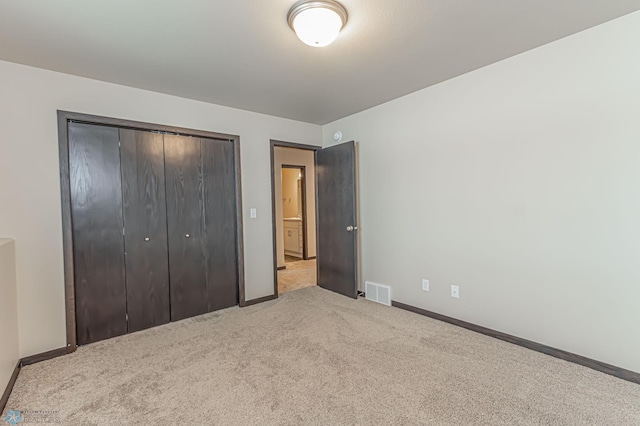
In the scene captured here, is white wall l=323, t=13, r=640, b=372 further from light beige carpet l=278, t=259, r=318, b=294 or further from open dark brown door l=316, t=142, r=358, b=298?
light beige carpet l=278, t=259, r=318, b=294

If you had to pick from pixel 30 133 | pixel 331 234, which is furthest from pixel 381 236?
pixel 30 133

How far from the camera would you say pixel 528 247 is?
95.3 inches

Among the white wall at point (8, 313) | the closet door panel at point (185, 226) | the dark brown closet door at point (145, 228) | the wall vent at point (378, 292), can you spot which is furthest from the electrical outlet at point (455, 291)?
the white wall at point (8, 313)

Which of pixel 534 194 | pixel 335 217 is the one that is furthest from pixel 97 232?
pixel 534 194

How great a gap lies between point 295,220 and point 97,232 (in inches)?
172

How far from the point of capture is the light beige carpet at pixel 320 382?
5.54 ft

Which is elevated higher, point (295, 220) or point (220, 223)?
point (220, 223)

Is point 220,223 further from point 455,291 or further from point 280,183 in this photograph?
point 455,291

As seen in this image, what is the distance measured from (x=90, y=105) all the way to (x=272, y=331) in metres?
2.62

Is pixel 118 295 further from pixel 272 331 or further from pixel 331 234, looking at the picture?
pixel 331 234

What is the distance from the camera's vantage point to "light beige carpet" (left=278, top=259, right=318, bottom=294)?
14.7 feet

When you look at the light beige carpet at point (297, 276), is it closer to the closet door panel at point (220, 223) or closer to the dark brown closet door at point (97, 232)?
the closet door panel at point (220, 223)

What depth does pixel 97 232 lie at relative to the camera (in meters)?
2.71

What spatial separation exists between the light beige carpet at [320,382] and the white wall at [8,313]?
178 millimetres
